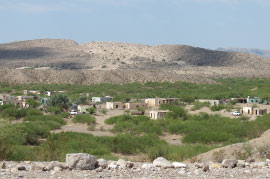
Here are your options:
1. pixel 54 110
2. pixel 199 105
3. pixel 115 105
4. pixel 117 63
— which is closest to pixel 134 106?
pixel 115 105

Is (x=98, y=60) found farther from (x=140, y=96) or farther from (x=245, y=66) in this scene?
(x=140, y=96)

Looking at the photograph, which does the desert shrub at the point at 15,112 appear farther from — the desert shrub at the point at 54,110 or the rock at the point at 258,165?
the rock at the point at 258,165

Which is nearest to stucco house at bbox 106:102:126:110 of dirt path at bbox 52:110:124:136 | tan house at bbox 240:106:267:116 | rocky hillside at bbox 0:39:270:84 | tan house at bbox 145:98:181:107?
tan house at bbox 145:98:181:107

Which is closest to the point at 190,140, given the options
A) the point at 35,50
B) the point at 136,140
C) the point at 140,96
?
the point at 136,140

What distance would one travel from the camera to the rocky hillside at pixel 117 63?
359 ft

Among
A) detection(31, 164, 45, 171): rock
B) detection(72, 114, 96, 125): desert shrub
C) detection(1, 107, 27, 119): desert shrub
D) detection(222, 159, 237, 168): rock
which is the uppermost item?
detection(31, 164, 45, 171): rock

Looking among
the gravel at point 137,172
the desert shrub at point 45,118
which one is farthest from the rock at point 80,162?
the desert shrub at point 45,118

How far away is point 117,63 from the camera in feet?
457

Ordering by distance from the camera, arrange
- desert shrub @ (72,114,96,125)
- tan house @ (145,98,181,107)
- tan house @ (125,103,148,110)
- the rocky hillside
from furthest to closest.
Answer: the rocky hillside, tan house @ (145,98,181,107), tan house @ (125,103,148,110), desert shrub @ (72,114,96,125)

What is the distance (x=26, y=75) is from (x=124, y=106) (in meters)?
51.9

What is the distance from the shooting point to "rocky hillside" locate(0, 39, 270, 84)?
10938 cm

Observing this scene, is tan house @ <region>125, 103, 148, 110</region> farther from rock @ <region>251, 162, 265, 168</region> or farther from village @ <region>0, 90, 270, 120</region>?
rock @ <region>251, 162, 265, 168</region>

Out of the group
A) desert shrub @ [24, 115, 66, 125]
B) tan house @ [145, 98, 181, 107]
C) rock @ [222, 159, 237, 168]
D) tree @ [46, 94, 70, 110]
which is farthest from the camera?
tan house @ [145, 98, 181, 107]

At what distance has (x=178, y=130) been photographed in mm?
36281
